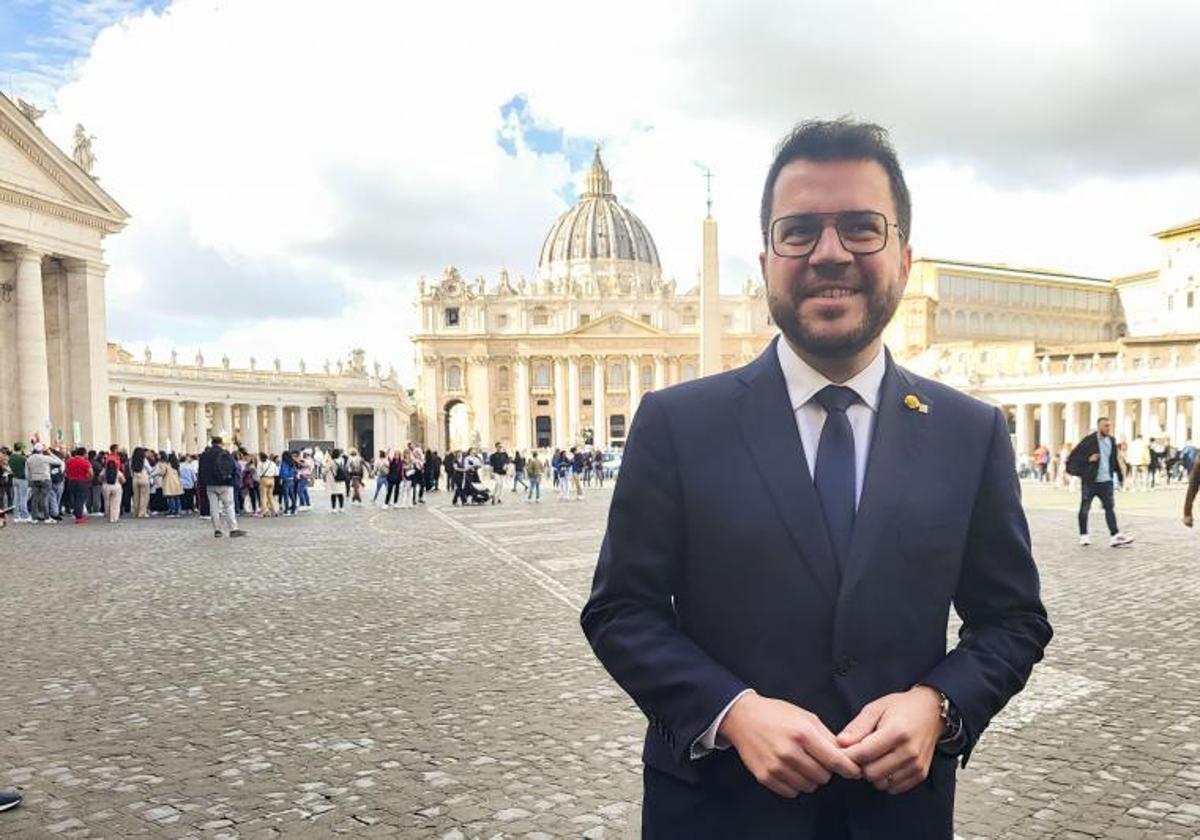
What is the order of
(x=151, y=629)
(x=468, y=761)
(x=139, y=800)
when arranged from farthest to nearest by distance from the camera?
(x=151, y=629)
(x=468, y=761)
(x=139, y=800)

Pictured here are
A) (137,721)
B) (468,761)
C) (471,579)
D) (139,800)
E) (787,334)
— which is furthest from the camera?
(471,579)

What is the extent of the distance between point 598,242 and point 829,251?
118m

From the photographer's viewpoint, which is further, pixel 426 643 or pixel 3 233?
pixel 3 233

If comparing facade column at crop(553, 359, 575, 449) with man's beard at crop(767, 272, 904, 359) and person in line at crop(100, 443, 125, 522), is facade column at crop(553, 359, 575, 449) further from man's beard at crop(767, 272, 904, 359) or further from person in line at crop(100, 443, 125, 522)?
man's beard at crop(767, 272, 904, 359)

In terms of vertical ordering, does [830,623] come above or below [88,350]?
below

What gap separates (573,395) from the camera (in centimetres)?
9588

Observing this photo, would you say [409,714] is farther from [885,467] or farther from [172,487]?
[172,487]

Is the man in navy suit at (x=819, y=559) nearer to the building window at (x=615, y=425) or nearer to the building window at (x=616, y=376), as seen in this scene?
the building window at (x=615, y=425)

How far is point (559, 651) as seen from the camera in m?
6.96

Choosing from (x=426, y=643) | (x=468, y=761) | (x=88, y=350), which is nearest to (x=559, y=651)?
(x=426, y=643)

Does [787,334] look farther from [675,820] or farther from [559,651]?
[559,651]

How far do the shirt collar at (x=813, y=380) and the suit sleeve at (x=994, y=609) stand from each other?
29 centimetres

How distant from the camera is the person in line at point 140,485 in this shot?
855 inches

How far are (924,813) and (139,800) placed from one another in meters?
3.72
